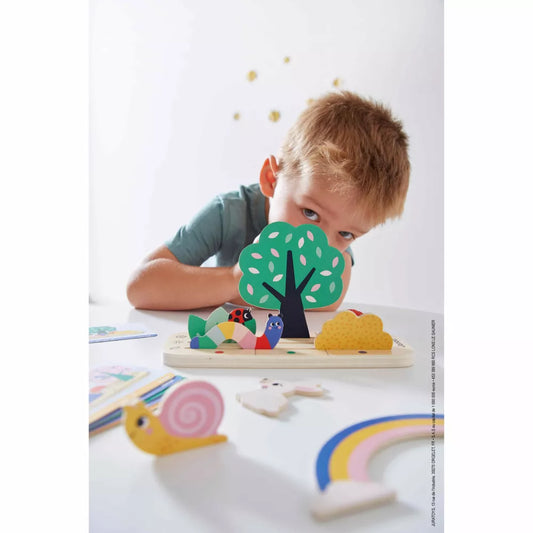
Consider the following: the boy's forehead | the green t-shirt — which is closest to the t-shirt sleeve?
the green t-shirt

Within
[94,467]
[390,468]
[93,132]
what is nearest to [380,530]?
[390,468]

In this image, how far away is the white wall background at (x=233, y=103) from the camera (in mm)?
796

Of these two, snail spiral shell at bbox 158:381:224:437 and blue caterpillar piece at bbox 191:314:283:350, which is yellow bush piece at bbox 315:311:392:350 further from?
snail spiral shell at bbox 158:381:224:437

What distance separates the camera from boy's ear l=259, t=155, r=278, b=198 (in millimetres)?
909

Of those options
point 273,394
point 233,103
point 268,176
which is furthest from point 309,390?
point 233,103

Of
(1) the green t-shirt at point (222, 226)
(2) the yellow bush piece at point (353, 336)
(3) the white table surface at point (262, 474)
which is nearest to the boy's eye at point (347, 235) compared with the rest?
(1) the green t-shirt at point (222, 226)

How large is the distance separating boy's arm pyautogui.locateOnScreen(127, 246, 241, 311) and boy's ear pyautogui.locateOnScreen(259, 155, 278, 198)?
144 mm

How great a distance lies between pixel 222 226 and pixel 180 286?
0.60 ft

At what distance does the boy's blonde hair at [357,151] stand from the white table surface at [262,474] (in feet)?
1.24

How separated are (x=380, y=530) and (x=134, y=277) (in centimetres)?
66

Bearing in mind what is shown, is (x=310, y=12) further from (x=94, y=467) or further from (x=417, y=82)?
(x=94, y=467)

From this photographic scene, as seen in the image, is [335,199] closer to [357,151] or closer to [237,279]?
[357,151]

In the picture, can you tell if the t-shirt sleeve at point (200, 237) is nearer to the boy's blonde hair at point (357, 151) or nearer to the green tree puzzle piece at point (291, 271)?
the boy's blonde hair at point (357, 151)

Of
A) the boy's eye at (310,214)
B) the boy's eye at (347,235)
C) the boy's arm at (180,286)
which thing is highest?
the boy's eye at (310,214)
